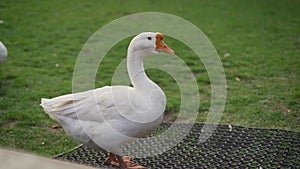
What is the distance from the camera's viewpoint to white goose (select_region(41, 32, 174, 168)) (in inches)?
133

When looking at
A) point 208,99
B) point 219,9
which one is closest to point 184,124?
point 208,99

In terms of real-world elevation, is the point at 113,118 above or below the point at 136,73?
below

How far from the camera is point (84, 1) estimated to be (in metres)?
10.4

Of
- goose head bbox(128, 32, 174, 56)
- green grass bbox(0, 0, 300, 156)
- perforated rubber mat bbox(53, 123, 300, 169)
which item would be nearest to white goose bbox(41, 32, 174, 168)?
goose head bbox(128, 32, 174, 56)

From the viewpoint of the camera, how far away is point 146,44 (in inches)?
140

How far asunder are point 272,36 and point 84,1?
4837 mm

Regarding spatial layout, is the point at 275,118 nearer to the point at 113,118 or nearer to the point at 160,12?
the point at 113,118

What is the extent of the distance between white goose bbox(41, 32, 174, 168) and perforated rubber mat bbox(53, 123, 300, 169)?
41 cm

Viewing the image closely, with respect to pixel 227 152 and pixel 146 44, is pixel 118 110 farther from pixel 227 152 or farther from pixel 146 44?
pixel 227 152

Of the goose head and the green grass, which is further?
the green grass

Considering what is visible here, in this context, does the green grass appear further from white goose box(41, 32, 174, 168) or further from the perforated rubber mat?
white goose box(41, 32, 174, 168)

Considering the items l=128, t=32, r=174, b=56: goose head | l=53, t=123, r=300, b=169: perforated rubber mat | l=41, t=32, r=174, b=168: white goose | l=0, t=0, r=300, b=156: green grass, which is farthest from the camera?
l=0, t=0, r=300, b=156: green grass

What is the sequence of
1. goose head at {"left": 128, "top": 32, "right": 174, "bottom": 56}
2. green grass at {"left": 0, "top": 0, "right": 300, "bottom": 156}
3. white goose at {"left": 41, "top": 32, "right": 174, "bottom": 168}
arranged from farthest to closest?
1. green grass at {"left": 0, "top": 0, "right": 300, "bottom": 156}
2. goose head at {"left": 128, "top": 32, "right": 174, "bottom": 56}
3. white goose at {"left": 41, "top": 32, "right": 174, "bottom": 168}

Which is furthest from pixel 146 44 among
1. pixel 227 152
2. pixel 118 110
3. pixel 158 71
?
pixel 158 71
